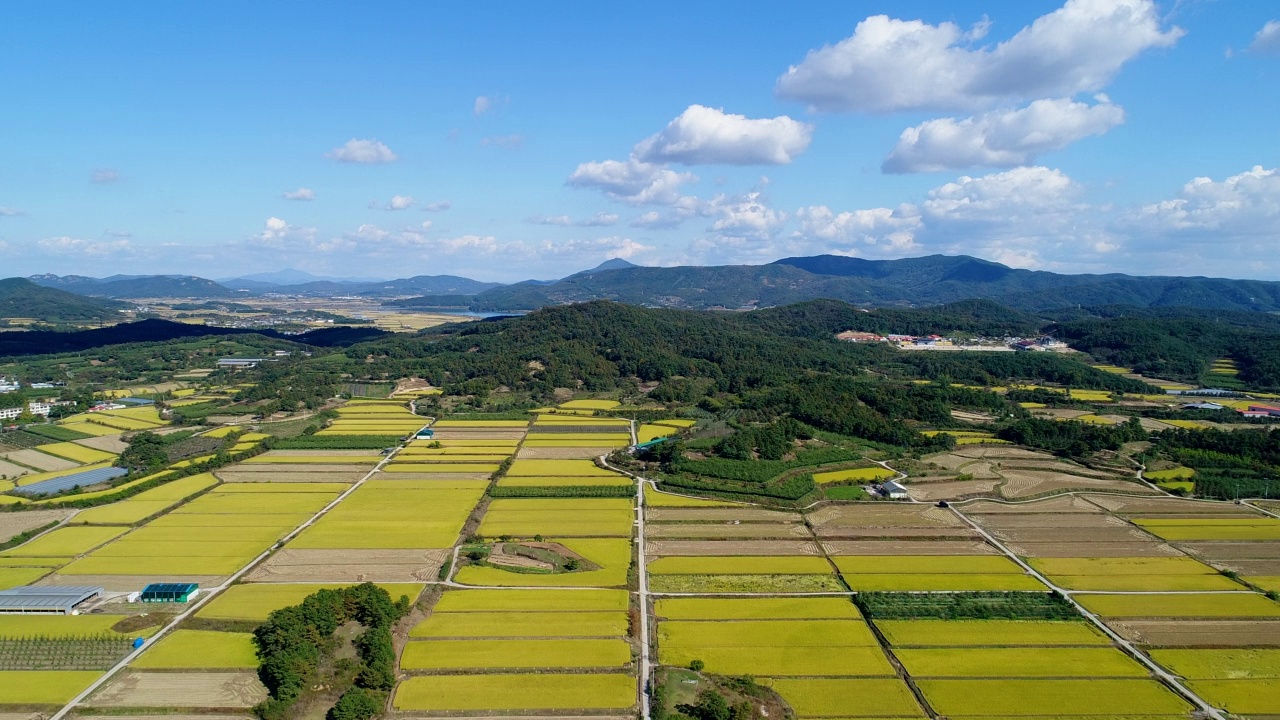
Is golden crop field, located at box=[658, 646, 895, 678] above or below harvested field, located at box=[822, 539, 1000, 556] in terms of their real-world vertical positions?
below

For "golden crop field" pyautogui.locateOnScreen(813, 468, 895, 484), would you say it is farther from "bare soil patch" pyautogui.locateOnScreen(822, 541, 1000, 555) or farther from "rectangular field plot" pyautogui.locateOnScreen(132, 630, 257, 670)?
"rectangular field plot" pyautogui.locateOnScreen(132, 630, 257, 670)

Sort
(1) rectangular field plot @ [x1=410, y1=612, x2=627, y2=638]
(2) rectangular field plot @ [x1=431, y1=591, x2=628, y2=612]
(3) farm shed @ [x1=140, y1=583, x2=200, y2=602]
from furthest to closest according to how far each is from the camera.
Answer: (3) farm shed @ [x1=140, y1=583, x2=200, y2=602]
(2) rectangular field plot @ [x1=431, y1=591, x2=628, y2=612]
(1) rectangular field plot @ [x1=410, y1=612, x2=627, y2=638]

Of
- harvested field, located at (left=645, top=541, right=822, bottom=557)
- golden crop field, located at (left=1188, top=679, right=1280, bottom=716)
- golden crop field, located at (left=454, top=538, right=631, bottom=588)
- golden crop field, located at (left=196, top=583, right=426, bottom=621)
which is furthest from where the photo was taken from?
harvested field, located at (left=645, top=541, right=822, bottom=557)

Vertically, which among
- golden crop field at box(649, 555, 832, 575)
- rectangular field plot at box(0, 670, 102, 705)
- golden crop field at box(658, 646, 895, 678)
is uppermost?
golden crop field at box(649, 555, 832, 575)

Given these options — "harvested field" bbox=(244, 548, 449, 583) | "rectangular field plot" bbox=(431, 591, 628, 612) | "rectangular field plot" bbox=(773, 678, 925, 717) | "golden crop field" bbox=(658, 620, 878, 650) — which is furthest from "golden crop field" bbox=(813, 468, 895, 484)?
"harvested field" bbox=(244, 548, 449, 583)

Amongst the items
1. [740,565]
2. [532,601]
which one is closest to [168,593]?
[532,601]

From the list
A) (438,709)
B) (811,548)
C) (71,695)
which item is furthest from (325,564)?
(811,548)

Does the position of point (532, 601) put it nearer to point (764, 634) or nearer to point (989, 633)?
point (764, 634)
